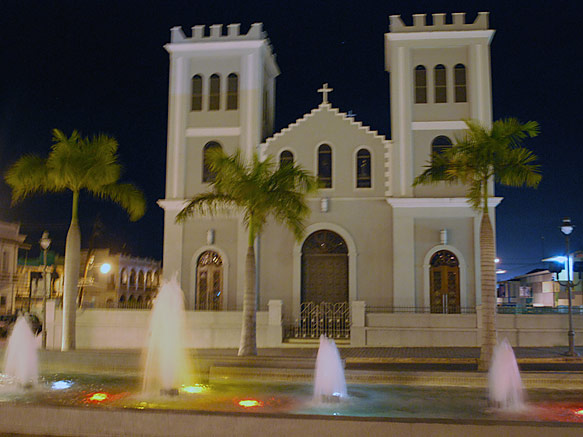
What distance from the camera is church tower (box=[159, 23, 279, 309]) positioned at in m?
25.1

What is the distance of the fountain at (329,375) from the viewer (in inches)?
480

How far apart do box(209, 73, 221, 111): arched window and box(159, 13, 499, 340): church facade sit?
16 cm

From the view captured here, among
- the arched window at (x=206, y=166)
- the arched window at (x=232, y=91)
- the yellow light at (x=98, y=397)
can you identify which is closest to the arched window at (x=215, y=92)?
the arched window at (x=232, y=91)

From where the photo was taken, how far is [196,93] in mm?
26266

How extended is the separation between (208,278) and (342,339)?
238 inches

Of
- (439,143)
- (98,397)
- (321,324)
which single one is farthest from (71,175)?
(439,143)

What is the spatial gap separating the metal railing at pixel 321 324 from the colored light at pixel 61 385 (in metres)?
9.80

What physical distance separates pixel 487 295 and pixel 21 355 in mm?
11317

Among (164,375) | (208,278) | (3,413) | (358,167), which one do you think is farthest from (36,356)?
(358,167)

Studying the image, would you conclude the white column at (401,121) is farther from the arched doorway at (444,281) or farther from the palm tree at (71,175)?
the palm tree at (71,175)

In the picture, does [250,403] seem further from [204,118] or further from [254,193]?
[204,118]

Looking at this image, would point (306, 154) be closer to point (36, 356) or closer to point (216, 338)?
point (216, 338)

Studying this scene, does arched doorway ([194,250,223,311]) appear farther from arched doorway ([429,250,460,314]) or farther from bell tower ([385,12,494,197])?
arched doorway ([429,250,460,314])

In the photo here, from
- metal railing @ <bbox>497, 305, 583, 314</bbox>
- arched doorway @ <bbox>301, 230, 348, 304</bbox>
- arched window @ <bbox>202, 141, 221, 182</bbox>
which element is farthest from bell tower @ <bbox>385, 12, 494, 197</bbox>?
arched window @ <bbox>202, 141, 221, 182</bbox>
